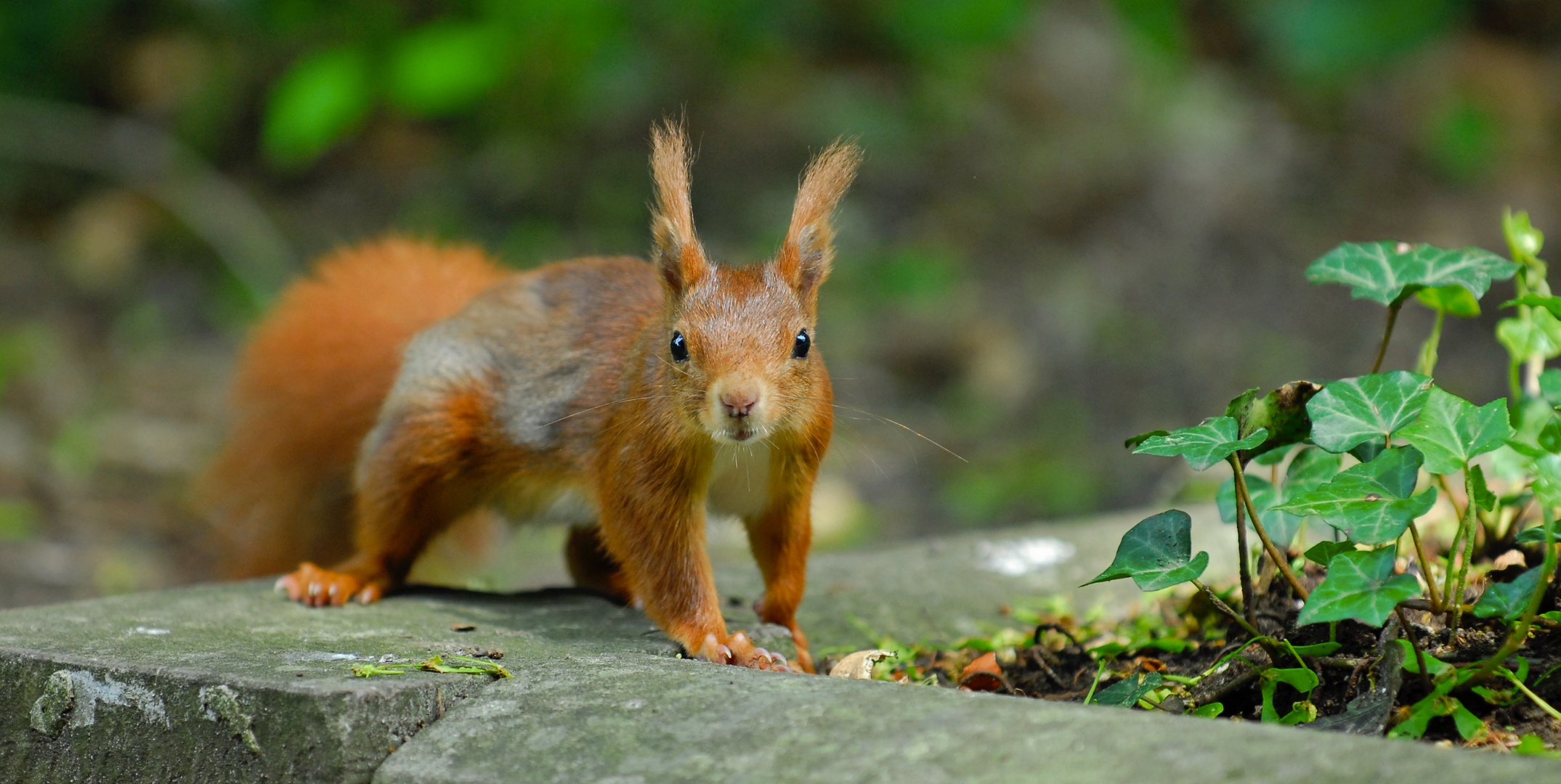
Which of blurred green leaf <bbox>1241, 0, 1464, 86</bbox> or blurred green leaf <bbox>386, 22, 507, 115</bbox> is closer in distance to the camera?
blurred green leaf <bbox>386, 22, 507, 115</bbox>

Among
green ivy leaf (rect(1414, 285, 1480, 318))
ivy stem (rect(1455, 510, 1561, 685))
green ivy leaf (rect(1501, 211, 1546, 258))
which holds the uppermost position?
green ivy leaf (rect(1501, 211, 1546, 258))

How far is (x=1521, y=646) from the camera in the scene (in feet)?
6.05

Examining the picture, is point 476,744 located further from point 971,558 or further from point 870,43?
point 870,43

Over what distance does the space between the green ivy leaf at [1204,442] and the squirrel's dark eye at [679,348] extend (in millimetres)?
847

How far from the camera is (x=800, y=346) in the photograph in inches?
96.7

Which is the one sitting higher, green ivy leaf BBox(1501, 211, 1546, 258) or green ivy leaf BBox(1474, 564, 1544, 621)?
green ivy leaf BBox(1501, 211, 1546, 258)

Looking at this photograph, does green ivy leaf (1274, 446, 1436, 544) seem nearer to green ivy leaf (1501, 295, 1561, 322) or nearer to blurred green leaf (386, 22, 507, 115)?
green ivy leaf (1501, 295, 1561, 322)

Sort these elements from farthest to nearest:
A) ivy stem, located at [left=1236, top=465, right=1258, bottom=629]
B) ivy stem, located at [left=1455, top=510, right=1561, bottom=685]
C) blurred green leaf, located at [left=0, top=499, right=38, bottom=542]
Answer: blurred green leaf, located at [left=0, top=499, right=38, bottom=542]
ivy stem, located at [left=1236, top=465, right=1258, bottom=629]
ivy stem, located at [left=1455, top=510, right=1561, bottom=685]

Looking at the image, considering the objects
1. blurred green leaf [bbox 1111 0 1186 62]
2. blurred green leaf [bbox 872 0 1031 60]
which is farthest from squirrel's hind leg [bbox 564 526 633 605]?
blurred green leaf [bbox 1111 0 1186 62]

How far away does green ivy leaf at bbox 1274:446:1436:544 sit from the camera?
5.41 feet

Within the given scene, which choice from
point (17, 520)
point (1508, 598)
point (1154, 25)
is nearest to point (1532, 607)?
point (1508, 598)

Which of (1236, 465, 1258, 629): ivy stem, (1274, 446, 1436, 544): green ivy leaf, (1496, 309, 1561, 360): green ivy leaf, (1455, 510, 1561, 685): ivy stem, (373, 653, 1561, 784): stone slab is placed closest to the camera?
(373, 653, 1561, 784): stone slab

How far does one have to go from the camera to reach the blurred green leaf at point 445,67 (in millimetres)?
5465

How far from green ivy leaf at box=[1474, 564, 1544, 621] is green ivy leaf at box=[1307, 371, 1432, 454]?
0.23 m
